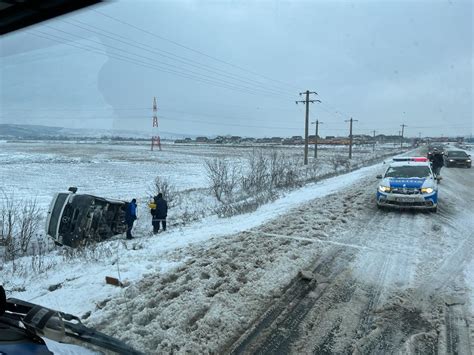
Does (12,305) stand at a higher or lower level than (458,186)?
higher

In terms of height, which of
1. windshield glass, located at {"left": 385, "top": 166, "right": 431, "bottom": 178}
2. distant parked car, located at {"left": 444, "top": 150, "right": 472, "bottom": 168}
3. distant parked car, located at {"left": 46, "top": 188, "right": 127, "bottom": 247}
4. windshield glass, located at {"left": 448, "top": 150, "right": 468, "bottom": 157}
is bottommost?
distant parked car, located at {"left": 46, "top": 188, "right": 127, "bottom": 247}

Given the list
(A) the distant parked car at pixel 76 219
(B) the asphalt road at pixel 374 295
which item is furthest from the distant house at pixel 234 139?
(B) the asphalt road at pixel 374 295

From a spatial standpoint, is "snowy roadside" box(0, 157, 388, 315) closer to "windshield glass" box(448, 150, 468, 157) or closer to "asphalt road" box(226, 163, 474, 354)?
"asphalt road" box(226, 163, 474, 354)

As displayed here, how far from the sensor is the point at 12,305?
2658 millimetres

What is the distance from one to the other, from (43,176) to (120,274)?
100ft

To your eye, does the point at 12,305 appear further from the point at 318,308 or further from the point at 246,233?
the point at 246,233

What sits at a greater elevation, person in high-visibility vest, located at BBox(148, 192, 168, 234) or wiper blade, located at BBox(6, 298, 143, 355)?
wiper blade, located at BBox(6, 298, 143, 355)

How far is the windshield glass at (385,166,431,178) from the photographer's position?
12727 mm

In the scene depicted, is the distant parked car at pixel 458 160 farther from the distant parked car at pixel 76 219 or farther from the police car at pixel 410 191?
the distant parked car at pixel 76 219

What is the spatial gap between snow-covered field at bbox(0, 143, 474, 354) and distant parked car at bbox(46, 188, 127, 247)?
9.63 ft

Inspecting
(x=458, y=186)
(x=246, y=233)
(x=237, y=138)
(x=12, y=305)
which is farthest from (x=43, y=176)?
(x=237, y=138)

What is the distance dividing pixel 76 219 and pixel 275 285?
7853 millimetres

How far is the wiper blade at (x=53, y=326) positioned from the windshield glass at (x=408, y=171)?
12.1 m

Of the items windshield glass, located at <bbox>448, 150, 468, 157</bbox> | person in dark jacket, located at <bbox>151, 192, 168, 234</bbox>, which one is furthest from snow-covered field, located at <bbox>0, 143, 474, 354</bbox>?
windshield glass, located at <bbox>448, 150, 468, 157</bbox>
